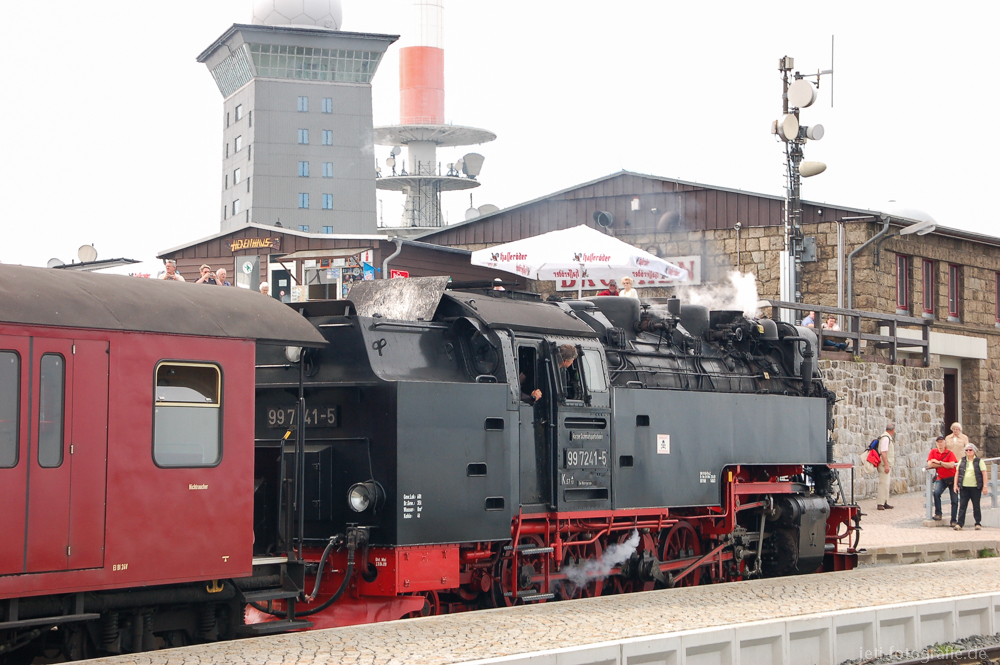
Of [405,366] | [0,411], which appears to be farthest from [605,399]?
[0,411]

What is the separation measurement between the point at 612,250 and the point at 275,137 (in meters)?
54.6

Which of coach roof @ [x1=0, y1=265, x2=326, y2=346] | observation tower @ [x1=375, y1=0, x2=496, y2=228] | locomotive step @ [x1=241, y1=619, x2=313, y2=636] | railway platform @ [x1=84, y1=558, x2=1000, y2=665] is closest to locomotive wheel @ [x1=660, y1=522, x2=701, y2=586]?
railway platform @ [x1=84, y1=558, x2=1000, y2=665]

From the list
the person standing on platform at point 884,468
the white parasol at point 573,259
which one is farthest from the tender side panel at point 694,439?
the person standing on platform at point 884,468

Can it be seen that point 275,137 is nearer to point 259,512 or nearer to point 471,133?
point 471,133

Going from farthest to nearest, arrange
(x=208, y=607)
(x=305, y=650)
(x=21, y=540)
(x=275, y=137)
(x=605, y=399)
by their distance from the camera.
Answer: (x=275, y=137) → (x=605, y=399) → (x=208, y=607) → (x=305, y=650) → (x=21, y=540)

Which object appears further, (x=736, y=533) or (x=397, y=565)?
(x=736, y=533)

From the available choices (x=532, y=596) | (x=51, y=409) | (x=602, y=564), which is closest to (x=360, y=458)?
(x=532, y=596)

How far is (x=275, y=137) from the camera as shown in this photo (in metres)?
69.4

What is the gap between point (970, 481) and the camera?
18250 mm

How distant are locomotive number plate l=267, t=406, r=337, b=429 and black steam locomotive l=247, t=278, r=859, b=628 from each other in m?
0.01

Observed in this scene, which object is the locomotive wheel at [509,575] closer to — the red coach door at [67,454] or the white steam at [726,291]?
the red coach door at [67,454]

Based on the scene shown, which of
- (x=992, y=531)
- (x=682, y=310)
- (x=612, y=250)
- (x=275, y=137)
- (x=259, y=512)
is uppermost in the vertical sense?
(x=275, y=137)

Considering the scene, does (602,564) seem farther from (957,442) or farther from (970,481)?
(957,442)

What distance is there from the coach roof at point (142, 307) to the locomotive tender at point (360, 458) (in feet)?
0.06
